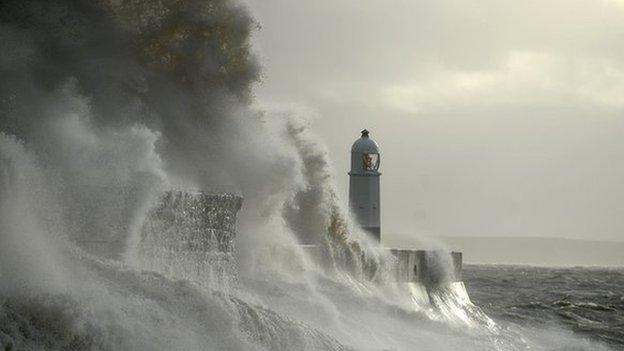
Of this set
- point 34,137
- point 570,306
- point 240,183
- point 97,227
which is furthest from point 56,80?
point 570,306

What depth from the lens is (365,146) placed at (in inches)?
945

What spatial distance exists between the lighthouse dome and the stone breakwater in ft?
40.3

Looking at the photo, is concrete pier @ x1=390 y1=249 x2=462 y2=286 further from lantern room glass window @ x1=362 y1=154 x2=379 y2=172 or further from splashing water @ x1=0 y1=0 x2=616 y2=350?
lantern room glass window @ x1=362 y1=154 x2=379 y2=172

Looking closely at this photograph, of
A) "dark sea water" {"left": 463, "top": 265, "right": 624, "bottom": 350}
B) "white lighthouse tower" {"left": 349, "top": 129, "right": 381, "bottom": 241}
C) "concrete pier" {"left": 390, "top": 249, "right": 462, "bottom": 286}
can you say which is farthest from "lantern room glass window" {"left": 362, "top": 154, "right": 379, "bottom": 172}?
"dark sea water" {"left": 463, "top": 265, "right": 624, "bottom": 350}

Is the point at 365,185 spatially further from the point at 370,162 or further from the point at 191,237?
the point at 191,237

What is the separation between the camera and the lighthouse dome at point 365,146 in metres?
24.0

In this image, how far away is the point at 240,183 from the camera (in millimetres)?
14367

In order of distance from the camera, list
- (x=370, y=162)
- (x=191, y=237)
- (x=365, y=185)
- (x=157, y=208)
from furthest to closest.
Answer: (x=370, y=162)
(x=365, y=185)
(x=191, y=237)
(x=157, y=208)

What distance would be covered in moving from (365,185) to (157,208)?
13282 mm

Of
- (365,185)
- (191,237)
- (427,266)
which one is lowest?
(191,237)

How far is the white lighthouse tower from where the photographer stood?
22922 millimetres

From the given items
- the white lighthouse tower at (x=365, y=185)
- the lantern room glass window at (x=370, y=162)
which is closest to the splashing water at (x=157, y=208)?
the white lighthouse tower at (x=365, y=185)

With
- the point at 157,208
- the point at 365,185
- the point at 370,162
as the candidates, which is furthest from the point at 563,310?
the point at 157,208

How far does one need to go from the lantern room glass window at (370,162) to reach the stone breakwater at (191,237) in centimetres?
1211
